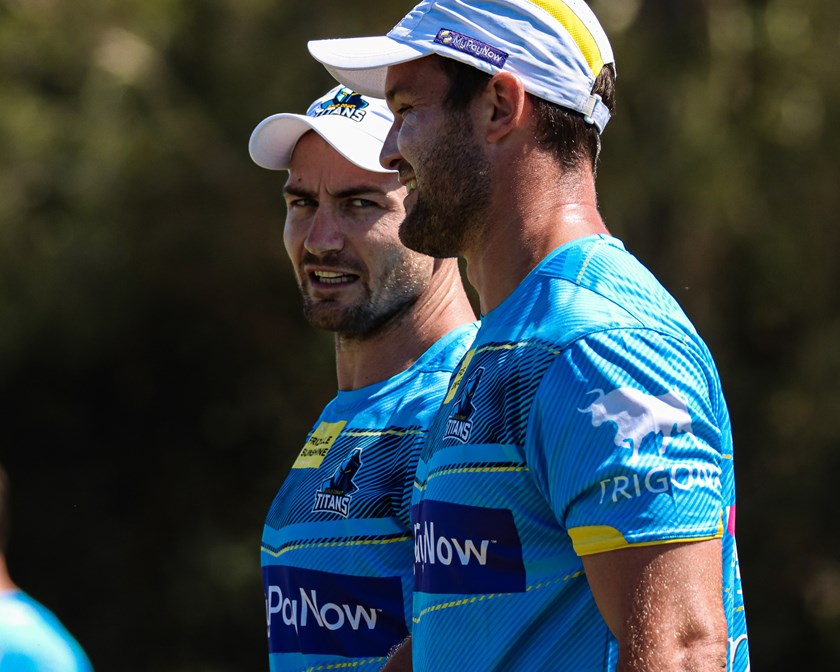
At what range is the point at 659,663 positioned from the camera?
140cm

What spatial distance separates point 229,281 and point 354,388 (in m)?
5.89

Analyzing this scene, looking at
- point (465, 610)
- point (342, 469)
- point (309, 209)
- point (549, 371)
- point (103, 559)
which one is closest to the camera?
point (549, 371)

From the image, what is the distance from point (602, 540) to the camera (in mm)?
1448

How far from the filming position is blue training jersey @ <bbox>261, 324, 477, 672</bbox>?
7.45ft

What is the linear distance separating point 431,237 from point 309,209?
962 mm

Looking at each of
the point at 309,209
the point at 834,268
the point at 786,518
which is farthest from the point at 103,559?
the point at 309,209

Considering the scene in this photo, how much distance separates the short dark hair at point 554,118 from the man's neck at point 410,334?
2.65ft

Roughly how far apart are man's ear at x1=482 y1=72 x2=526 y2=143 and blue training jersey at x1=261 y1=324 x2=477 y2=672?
728 mm

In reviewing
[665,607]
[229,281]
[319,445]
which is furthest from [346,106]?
[229,281]

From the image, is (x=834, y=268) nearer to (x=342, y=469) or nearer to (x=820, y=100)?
(x=820, y=100)

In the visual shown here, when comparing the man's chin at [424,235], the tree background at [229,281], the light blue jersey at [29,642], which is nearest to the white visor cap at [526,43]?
the man's chin at [424,235]

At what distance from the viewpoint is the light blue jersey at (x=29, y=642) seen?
10.0 ft

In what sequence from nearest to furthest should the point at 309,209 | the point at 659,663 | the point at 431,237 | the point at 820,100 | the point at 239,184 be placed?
the point at 659,663 → the point at 431,237 → the point at 309,209 → the point at 820,100 → the point at 239,184

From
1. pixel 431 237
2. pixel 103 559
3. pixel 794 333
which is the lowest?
pixel 103 559
